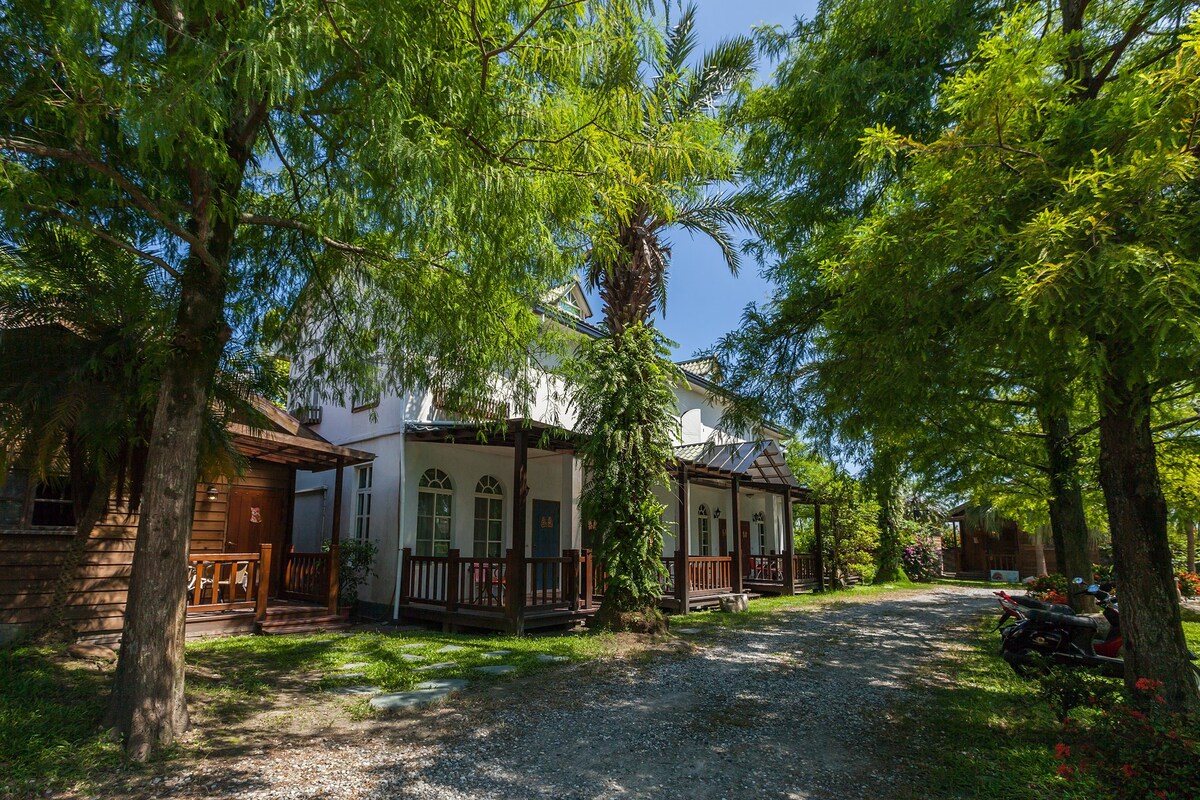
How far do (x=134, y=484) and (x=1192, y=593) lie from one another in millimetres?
22705

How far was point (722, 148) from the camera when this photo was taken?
7.71 meters

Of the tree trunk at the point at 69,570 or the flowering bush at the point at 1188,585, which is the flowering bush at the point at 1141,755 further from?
the flowering bush at the point at 1188,585

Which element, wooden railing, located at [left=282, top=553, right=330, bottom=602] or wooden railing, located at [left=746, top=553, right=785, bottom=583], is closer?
wooden railing, located at [left=282, top=553, right=330, bottom=602]

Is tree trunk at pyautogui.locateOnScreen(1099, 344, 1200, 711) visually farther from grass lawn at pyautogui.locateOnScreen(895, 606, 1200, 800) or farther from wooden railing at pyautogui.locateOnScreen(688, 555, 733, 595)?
wooden railing at pyautogui.locateOnScreen(688, 555, 733, 595)

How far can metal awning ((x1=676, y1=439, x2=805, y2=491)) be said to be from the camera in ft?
48.2

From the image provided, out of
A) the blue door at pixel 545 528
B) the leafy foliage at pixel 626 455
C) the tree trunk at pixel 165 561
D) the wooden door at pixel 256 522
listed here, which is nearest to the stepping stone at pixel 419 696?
the tree trunk at pixel 165 561

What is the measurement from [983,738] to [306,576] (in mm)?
10873

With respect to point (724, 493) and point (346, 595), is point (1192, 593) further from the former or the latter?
point (346, 595)

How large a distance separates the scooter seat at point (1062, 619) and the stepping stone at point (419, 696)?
19.5ft

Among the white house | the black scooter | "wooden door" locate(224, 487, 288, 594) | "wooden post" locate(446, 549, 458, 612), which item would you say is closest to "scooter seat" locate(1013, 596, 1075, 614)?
the black scooter

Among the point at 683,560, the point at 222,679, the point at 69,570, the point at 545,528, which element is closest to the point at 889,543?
the point at 683,560

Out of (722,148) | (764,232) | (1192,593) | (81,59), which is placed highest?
(722,148)

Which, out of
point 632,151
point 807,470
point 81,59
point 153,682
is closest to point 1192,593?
point 807,470

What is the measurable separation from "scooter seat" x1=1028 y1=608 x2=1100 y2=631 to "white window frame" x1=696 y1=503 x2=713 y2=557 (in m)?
13.7
